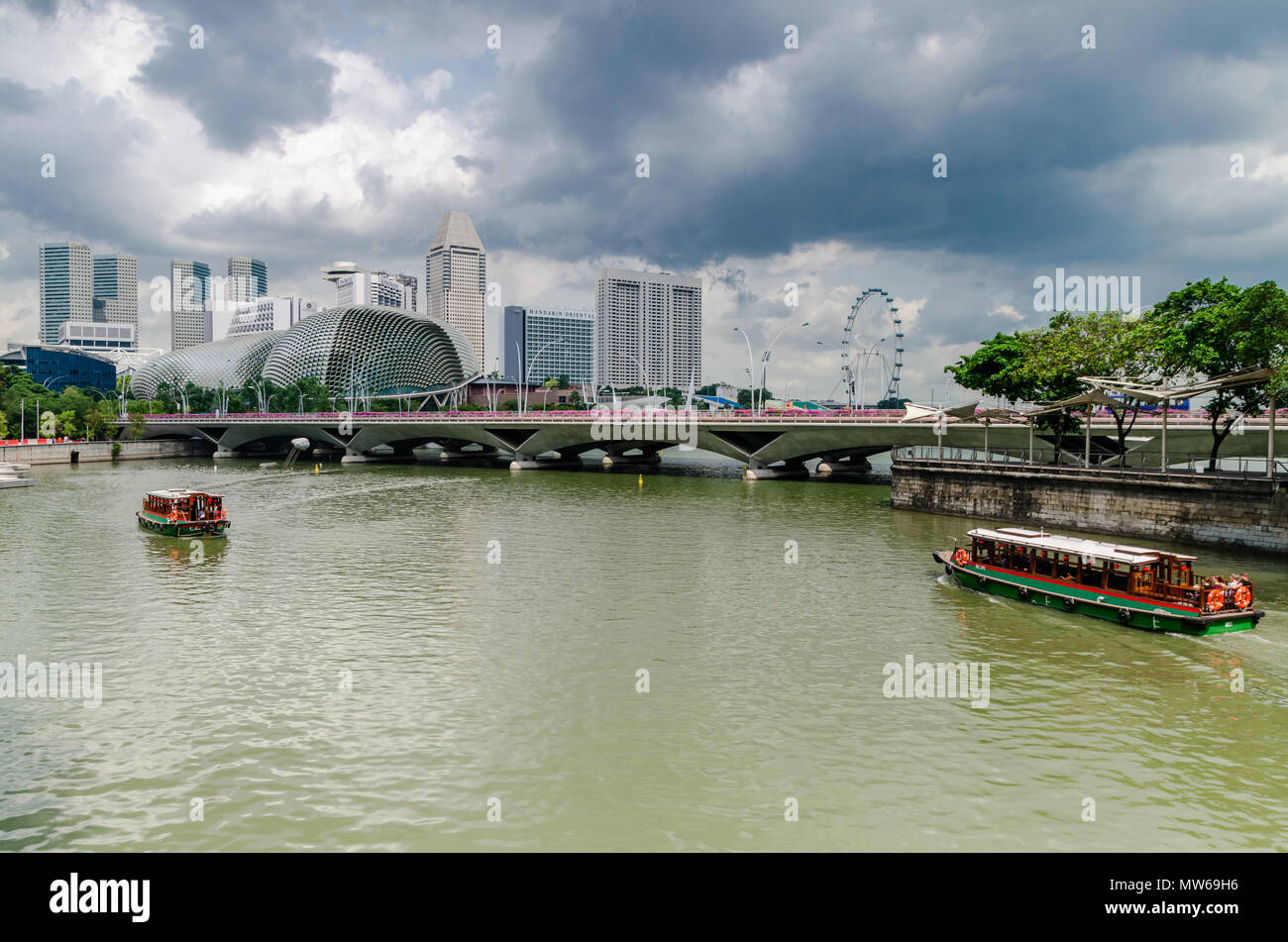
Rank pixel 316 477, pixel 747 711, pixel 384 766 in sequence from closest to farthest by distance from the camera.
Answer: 1. pixel 384 766
2. pixel 747 711
3. pixel 316 477

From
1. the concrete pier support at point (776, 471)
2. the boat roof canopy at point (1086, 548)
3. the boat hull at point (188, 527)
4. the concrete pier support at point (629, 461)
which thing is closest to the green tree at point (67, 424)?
the concrete pier support at point (629, 461)

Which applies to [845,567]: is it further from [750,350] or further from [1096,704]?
[750,350]

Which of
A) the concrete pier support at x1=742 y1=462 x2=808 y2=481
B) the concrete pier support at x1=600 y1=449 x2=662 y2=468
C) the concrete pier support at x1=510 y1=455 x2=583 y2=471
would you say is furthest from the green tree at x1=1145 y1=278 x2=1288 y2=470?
the concrete pier support at x1=510 y1=455 x2=583 y2=471

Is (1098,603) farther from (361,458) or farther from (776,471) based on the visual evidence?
(361,458)

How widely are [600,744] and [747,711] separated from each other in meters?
3.59

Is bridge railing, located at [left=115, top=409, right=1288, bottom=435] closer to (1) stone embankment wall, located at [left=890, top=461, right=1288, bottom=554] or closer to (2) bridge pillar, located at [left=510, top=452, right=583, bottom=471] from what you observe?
(2) bridge pillar, located at [left=510, top=452, right=583, bottom=471]

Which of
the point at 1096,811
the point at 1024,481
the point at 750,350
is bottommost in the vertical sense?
the point at 1096,811

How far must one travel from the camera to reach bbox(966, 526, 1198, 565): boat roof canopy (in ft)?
83.3

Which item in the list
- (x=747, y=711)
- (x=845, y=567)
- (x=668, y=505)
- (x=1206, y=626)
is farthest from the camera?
(x=668, y=505)

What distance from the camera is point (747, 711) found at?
18.1m

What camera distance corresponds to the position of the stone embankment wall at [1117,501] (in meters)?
36.8

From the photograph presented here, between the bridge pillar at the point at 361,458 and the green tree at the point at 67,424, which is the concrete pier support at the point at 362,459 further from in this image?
the green tree at the point at 67,424

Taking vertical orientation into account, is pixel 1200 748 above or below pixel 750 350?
below

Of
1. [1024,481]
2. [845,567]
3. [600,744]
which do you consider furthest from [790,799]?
[1024,481]
